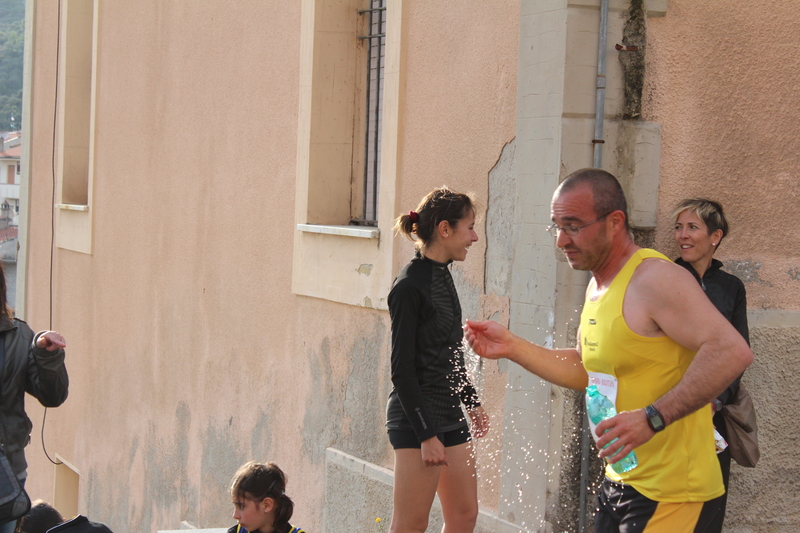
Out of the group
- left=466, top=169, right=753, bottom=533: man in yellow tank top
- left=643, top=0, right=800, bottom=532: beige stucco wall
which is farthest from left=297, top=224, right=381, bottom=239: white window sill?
left=466, top=169, right=753, bottom=533: man in yellow tank top

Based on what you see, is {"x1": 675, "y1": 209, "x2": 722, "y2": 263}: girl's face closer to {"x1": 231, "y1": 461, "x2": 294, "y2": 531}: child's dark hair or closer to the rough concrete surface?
the rough concrete surface

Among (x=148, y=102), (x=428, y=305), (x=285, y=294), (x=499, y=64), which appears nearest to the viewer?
(x=428, y=305)

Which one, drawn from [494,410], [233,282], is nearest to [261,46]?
[233,282]

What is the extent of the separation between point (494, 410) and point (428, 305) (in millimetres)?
1138

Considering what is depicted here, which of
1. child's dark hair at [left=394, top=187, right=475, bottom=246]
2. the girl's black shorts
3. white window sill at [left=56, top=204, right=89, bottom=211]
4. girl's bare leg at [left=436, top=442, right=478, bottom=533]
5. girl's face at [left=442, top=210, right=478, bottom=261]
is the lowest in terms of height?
girl's bare leg at [left=436, top=442, right=478, bottom=533]

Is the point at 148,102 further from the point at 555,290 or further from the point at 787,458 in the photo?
the point at 787,458

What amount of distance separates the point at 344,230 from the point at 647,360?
3.40m

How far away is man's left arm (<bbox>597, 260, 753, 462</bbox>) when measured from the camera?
2408 millimetres

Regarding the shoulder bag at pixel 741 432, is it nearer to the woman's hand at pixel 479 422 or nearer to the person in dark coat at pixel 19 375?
the woman's hand at pixel 479 422

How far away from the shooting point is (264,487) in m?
4.08

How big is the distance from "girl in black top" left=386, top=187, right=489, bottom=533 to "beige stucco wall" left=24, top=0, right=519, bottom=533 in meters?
0.78

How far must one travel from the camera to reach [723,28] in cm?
414

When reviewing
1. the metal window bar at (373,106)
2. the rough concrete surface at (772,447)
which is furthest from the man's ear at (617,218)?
the metal window bar at (373,106)

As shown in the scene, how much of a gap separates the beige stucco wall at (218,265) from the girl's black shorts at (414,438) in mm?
738
